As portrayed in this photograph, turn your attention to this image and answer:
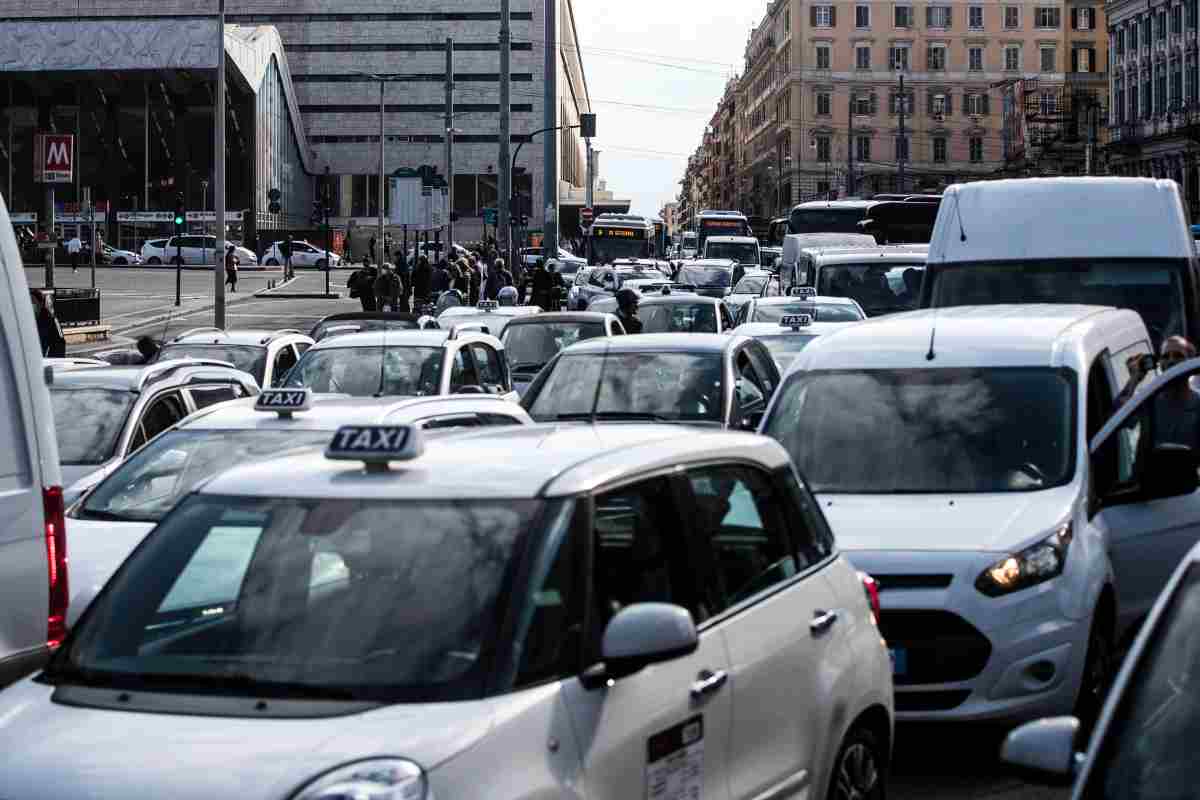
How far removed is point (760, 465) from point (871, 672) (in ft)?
2.51

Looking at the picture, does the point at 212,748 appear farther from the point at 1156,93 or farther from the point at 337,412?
the point at 1156,93

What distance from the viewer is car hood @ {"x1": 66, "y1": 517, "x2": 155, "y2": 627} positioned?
886cm

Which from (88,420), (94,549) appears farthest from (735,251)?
(94,549)

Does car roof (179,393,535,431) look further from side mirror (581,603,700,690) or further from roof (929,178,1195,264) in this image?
roof (929,178,1195,264)

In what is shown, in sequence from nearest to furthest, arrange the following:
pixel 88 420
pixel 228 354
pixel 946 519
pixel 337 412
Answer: pixel 946 519 < pixel 337 412 < pixel 88 420 < pixel 228 354

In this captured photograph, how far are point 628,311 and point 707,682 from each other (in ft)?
56.4

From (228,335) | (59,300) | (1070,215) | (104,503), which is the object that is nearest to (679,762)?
(104,503)

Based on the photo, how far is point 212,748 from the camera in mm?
4129

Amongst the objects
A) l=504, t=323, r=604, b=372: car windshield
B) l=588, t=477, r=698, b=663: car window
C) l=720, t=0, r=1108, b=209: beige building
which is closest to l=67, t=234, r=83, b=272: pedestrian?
l=720, t=0, r=1108, b=209: beige building

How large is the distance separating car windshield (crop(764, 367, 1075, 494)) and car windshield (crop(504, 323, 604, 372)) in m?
10.2

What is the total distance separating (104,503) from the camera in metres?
10.0

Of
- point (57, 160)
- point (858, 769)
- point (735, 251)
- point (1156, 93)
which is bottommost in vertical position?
point (858, 769)

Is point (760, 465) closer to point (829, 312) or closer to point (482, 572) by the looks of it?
point (482, 572)

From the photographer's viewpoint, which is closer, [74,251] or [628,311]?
[628,311]
